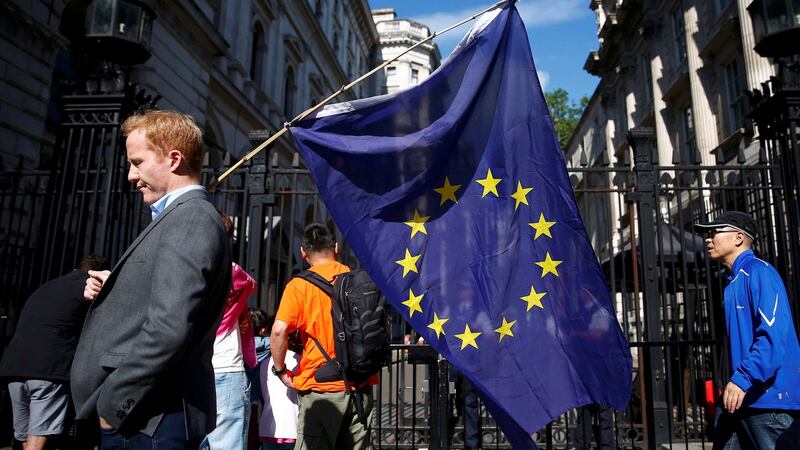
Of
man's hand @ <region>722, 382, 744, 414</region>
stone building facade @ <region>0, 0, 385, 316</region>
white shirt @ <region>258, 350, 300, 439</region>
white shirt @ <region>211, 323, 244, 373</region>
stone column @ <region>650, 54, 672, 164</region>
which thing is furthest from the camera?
stone column @ <region>650, 54, 672, 164</region>

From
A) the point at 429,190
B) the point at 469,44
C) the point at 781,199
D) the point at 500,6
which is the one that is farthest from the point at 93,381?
the point at 781,199

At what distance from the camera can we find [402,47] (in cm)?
5944

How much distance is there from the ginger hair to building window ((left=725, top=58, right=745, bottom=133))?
16.9m

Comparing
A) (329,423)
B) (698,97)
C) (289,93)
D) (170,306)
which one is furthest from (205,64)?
(170,306)

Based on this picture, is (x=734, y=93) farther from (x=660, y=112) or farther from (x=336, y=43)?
(x=336, y=43)

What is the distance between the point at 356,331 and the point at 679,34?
2177 cm

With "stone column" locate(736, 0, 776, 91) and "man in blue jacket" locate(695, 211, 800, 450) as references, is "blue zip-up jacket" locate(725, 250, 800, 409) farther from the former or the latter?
"stone column" locate(736, 0, 776, 91)

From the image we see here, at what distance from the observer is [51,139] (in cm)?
1149

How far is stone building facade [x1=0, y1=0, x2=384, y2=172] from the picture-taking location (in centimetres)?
1047

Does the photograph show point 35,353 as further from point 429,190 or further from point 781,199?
point 781,199

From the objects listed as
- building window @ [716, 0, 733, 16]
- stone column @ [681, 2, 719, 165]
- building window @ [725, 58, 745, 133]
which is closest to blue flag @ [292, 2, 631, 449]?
building window @ [725, 58, 745, 133]

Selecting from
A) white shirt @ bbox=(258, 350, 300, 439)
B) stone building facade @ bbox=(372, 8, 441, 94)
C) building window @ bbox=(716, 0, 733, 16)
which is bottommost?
white shirt @ bbox=(258, 350, 300, 439)

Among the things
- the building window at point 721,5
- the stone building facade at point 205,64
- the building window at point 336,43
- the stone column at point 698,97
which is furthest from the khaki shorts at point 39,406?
the building window at point 336,43

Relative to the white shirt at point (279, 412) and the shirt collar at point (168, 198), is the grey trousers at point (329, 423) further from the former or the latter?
the shirt collar at point (168, 198)
